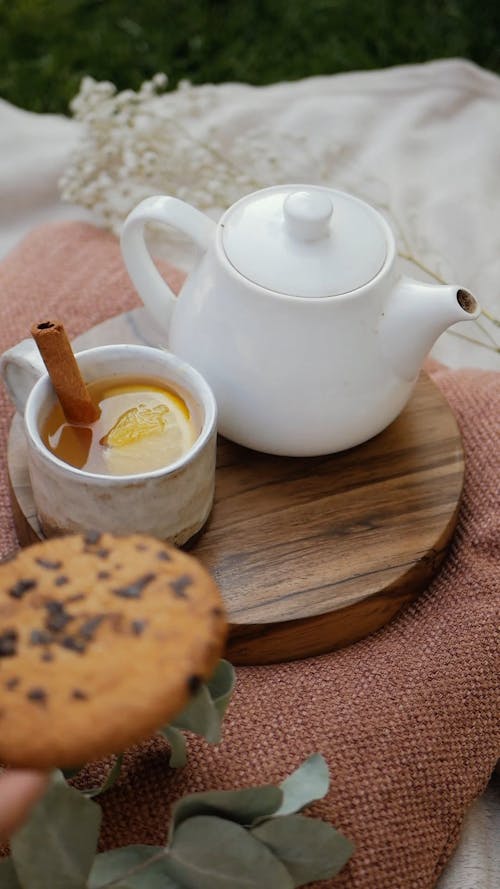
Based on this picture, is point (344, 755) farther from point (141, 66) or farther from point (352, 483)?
point (141, 66)

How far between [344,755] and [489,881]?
7.8 inches

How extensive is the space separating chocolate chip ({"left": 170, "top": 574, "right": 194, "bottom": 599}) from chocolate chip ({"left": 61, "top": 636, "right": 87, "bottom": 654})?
1.9 inches

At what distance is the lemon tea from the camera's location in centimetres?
76

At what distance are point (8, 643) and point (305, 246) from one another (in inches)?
17.1

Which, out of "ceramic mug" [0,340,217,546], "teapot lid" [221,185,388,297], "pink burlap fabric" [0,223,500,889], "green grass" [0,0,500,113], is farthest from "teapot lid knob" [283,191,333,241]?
"green grass" [0,0,500,113]

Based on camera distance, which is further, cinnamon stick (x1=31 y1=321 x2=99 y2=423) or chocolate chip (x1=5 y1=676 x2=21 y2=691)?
cinnamon stick (x1=31 y1=321 x2=99 y2=423)

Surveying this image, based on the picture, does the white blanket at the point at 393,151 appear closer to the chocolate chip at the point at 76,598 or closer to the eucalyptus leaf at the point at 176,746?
the eucalyptus leaf at the point at 176,746

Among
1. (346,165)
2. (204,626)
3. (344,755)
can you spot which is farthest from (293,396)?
(346,165)

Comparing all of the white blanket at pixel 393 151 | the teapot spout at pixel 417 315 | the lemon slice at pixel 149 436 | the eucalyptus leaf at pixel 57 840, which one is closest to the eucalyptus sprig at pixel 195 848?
the eucalyptus leaf at pixel 57 840

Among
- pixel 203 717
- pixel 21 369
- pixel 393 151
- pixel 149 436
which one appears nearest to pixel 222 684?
pixel 203 717

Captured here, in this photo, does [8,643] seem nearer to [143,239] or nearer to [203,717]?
[203,717]

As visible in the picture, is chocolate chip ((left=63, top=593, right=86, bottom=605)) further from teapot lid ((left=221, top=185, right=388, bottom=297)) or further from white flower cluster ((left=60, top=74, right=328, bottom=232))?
white flower cluster ((left=60, top=74, right=328, bottom=232))

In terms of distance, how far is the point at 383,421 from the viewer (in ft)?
2.88

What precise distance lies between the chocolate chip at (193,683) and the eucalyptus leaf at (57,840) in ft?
0.46
